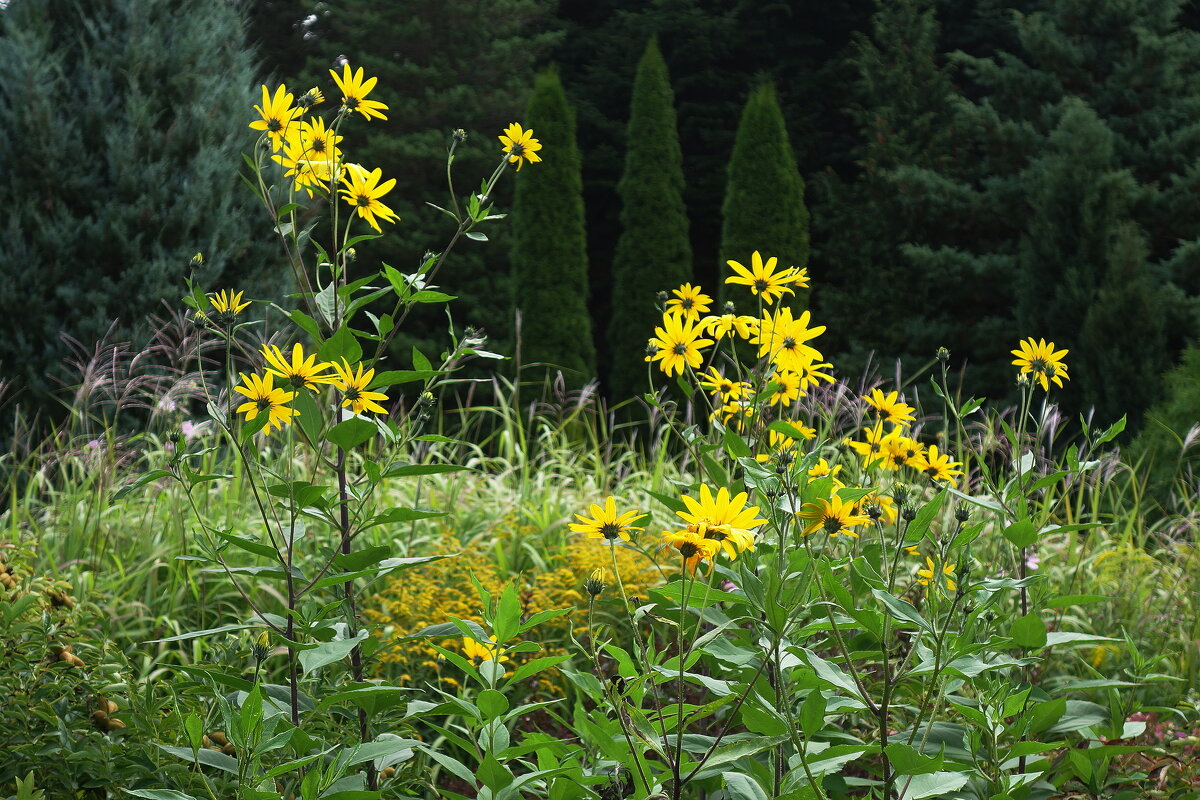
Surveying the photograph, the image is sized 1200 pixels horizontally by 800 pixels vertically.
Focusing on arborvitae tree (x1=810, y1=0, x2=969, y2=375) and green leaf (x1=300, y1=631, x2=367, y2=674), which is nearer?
green leaf (x1=300, y1=631, x2=367, y2=674)

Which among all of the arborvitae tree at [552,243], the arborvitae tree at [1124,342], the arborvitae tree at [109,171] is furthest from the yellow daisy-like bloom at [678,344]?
the arborvitae tree at [552,243]

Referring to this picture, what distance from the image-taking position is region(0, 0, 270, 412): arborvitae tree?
20.0 feet

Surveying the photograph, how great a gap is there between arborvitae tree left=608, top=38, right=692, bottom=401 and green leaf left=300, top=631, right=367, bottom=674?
384 inches

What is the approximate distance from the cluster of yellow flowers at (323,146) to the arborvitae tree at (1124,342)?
323 inches

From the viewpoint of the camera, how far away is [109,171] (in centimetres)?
638

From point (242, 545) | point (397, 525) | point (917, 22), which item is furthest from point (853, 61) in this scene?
point (242, 545)

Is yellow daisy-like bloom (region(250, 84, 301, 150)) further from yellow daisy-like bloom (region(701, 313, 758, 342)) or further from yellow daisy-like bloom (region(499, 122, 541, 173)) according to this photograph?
yellow daisy-like bloom (region(701, 313, 758, 342))

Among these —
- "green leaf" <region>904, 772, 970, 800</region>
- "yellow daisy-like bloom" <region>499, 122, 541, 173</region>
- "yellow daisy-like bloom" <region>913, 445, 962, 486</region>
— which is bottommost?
"green leaf" <region>904, 772, 970, 800</region>

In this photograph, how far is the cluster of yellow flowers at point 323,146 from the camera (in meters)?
1.69

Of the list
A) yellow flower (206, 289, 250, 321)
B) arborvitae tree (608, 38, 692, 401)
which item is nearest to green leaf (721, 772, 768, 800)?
yellow flower (206, 289, 250, 321)

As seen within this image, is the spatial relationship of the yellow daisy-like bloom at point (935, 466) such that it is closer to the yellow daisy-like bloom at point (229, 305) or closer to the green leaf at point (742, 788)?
the green leaf at point (742, 788)

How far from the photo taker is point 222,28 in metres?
6.80

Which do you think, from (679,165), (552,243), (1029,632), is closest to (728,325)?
(1029,632)

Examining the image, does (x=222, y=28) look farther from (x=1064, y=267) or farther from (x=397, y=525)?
(x=1064, y=267)
